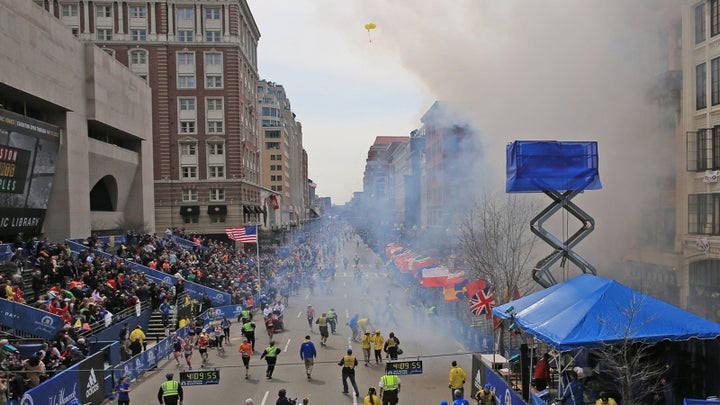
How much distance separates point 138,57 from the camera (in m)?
50.9

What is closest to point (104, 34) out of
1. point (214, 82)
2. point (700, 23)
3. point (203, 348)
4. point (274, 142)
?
point (214, 82)

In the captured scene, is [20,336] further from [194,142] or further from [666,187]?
[194,142]

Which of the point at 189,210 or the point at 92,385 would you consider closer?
the point at 92,385

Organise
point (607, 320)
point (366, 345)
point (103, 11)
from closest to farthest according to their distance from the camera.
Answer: point (607, 320), point (366, 345), point (103, 11)

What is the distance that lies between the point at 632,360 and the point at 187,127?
49.3 m

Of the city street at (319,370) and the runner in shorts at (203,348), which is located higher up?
the runner in shorts at (203,348)

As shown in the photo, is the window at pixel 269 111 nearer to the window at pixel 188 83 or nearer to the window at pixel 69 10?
the window at pixel 188 83

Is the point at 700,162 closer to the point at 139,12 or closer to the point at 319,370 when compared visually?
the point at 319,370

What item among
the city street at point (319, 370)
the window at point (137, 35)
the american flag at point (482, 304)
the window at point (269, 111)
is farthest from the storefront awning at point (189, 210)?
the window at point (269, 111)

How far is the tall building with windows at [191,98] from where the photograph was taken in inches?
2000

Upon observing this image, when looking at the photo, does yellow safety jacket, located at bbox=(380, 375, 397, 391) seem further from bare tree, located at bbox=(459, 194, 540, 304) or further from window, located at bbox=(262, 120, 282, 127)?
window, located at bbox=(262, 120, 282, 127)

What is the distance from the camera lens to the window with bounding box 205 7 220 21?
51.7 meters

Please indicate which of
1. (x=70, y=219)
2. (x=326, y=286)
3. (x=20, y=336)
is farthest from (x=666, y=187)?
(x=70, y=219)

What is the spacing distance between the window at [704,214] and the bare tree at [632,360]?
14.2 m
